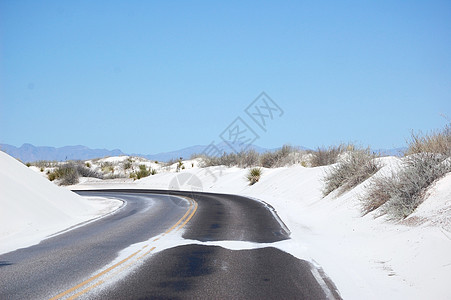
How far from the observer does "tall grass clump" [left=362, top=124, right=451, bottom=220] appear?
475 inches

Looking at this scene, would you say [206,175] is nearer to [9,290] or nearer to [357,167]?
[357,167]

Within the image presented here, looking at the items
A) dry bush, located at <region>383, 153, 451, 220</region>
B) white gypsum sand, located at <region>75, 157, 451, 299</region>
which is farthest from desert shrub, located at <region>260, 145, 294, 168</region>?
dry bush, located at <region>383, 153, 451, 220</region>

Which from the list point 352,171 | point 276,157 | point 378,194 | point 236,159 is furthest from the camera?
point 236,159

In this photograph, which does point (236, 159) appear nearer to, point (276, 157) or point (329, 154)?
point (276, 157)

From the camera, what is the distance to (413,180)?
12.3m

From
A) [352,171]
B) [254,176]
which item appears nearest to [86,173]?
[254,176]

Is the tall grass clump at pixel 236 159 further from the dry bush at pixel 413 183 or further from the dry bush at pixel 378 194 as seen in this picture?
the dry bush at pixel 413 183

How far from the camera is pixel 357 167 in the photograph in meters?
20.1

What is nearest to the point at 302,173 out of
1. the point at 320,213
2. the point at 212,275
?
the point at 320,213

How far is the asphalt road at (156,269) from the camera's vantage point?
22.6 feet

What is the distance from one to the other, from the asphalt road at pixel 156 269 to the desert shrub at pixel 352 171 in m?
7.04

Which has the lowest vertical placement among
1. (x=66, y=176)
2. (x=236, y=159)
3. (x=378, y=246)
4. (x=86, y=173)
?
(x=236, y=159)

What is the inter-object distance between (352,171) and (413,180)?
26.6 feet

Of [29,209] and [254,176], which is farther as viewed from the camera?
[254,176]
